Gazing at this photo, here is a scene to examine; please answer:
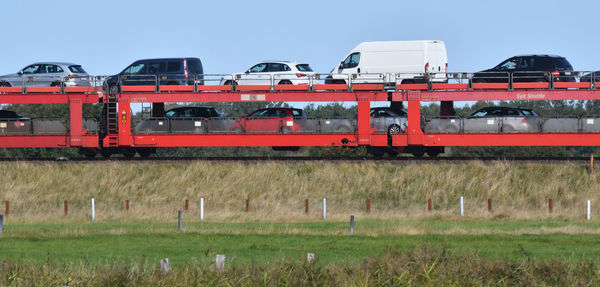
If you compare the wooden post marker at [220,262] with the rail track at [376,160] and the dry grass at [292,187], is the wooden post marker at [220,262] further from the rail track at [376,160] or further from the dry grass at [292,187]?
the rail track at [376,160]

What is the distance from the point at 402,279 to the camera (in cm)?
1379

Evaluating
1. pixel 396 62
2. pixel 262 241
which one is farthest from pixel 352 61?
pixel 262 241

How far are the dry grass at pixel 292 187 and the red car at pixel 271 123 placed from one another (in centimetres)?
207

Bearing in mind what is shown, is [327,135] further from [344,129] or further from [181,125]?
[181,125]

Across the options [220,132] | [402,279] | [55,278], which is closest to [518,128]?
[220,132]

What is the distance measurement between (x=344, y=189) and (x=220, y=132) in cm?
672

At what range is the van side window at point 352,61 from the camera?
123ft

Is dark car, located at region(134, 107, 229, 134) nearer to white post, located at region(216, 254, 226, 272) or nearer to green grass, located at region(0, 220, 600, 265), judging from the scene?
green grass, located at region(0, 220, 600, 265)

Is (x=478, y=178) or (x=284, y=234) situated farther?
(x=478, y=178)

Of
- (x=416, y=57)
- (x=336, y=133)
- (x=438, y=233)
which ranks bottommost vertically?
(x=438, y=233)

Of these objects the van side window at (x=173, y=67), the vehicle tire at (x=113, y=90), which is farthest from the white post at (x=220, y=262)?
the van side window at (x=173, y=67)

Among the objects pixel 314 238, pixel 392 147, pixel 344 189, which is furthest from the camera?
pixel 392 147

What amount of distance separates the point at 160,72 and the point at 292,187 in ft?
32.1

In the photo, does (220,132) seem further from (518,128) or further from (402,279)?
(402,279)
